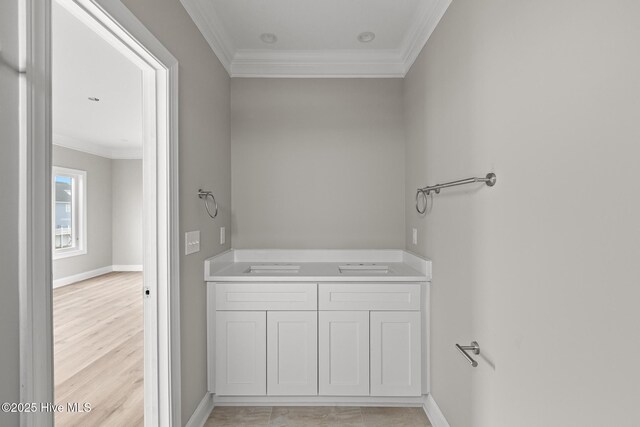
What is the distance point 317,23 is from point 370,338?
84.0 inches

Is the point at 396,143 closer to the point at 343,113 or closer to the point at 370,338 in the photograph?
the point at 343,113

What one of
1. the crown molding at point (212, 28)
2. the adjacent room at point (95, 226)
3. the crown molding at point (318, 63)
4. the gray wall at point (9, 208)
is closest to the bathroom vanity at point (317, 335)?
the adjacent room at point (95, 226)

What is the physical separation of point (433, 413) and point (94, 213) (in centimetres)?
705

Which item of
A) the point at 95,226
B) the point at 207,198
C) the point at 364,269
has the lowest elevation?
the point at 364,269

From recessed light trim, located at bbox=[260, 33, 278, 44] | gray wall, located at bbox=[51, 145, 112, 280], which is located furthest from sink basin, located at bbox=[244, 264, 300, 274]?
gray wall, located at bbox=[51, 145, 112, 280]

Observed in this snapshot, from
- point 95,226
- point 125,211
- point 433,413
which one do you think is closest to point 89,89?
point 95,226

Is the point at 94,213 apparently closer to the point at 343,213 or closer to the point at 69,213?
the point at 69,213

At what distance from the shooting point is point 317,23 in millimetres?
2229

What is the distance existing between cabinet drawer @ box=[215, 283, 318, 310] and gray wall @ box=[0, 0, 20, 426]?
131 centimetres

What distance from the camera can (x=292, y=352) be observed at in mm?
2162

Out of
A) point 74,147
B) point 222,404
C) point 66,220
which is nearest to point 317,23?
point 222,404

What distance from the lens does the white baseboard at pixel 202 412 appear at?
190cm

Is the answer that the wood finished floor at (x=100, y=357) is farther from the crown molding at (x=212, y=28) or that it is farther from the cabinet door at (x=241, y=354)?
the crown molding at (x=212, y=28)

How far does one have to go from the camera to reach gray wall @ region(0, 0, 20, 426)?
2.70ft
